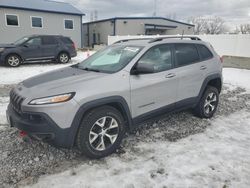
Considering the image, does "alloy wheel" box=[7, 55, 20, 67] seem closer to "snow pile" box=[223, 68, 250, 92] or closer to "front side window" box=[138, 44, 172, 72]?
"snow pile" box=[223, 68, 250, 92]

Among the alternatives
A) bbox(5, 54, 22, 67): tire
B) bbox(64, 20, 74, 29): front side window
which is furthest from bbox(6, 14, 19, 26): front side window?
bbox(5, 54, 22, 67): tire

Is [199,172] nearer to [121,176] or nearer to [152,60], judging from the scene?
[121,176]

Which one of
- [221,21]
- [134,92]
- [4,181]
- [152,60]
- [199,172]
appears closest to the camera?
[4,181]

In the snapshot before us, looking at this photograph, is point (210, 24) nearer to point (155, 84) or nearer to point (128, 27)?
point (128, 27)

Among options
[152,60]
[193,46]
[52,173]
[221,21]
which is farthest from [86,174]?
[221,21]

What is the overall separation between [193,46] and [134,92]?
1979 mm

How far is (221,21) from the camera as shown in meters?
65.9

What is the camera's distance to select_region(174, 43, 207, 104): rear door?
14.1ft

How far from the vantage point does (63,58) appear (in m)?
13.8

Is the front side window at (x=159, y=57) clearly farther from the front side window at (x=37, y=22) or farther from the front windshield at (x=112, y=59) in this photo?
the front side window at (x=37, y=22)

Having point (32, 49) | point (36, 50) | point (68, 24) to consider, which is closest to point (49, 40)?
point (36, 50)

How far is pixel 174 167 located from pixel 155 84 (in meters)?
1.32

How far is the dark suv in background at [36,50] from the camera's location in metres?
11.8

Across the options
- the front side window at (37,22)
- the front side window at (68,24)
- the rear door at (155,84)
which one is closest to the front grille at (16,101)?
the rear door at (155,84)
